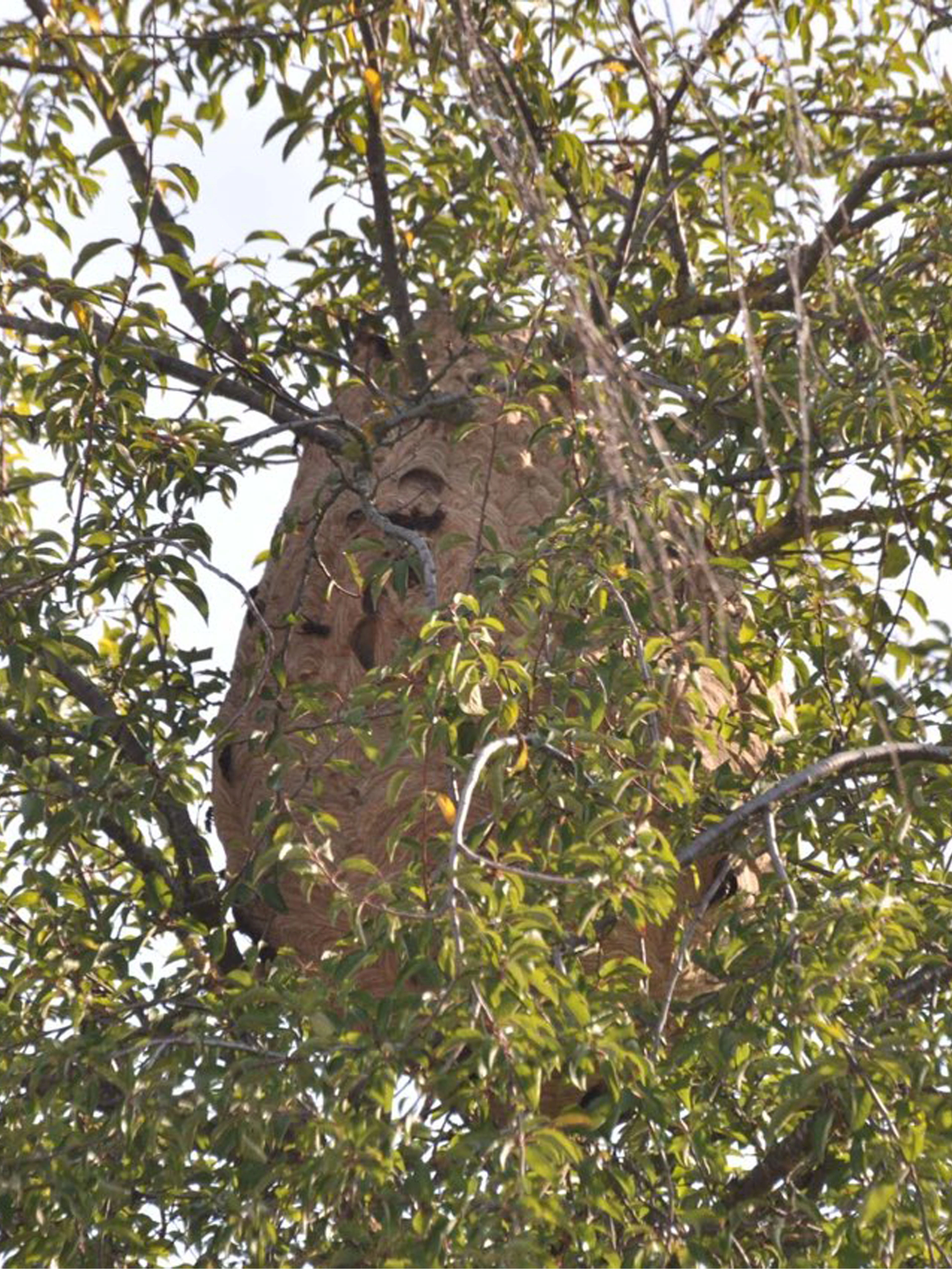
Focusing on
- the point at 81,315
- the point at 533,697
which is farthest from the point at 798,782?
the point at 81,315

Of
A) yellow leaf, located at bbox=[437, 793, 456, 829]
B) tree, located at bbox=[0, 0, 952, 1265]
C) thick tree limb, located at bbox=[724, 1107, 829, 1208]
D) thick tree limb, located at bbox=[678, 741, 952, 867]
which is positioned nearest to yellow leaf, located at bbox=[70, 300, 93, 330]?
tree, located at bbox=[0, 0, 952, 1265]

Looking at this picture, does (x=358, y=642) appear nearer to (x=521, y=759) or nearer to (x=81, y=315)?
(x=81, y=315)

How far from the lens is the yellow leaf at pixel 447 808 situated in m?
2.62

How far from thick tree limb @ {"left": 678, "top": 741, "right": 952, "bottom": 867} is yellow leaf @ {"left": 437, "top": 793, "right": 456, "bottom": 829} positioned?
343 mm

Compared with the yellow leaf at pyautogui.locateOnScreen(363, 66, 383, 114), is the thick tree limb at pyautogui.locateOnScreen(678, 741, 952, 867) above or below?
below

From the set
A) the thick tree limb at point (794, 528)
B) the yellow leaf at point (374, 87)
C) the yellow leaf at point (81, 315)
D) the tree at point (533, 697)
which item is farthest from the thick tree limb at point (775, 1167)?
the yellow leaf at point (374, 87)

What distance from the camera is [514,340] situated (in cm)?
393

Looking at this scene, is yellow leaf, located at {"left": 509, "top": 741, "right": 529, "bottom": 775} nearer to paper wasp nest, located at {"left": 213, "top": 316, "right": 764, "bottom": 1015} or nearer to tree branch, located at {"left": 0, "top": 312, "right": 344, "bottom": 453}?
paper wasp nest, located at {"left": 213, "top": 316, "right": 764, "bottom": 1015}

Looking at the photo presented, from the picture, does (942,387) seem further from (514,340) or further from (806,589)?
(514,340)

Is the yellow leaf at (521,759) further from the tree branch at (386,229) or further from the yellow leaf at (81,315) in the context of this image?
the yellow leaf at (81,315)

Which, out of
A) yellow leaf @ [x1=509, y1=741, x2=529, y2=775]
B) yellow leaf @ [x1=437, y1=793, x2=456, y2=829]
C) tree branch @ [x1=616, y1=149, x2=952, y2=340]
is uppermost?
tree branch @ [x1=616, y1=149, x2=952, y2=340]

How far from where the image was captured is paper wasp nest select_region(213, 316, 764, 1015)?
316 centimetres

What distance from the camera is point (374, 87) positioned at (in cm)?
337

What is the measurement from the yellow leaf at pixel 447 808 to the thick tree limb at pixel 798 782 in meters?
0.34
